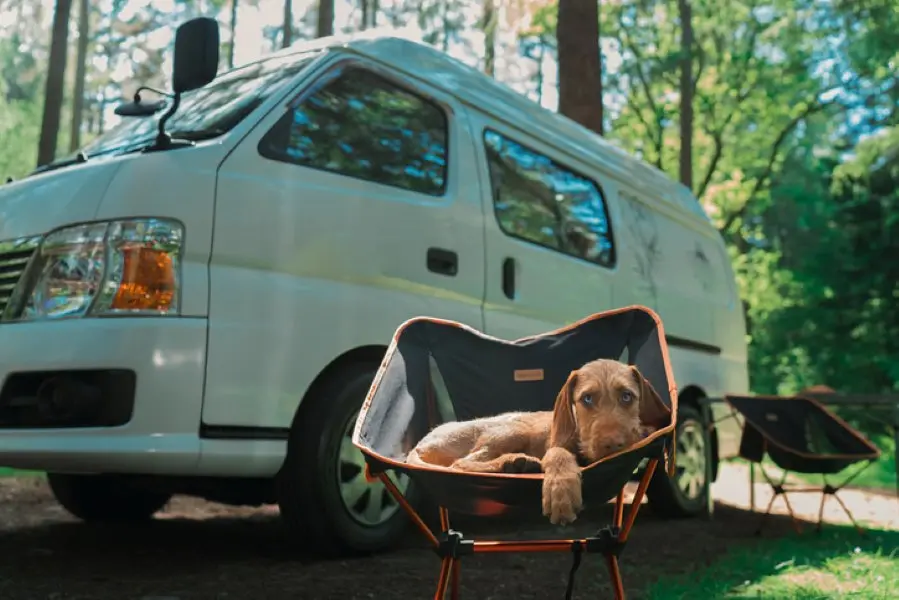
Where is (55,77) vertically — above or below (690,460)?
above

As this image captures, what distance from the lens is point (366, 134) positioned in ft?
12.3

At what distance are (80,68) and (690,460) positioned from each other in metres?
20.5

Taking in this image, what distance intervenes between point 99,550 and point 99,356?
1392 millimetres

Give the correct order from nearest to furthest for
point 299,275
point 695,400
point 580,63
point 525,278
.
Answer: point 299,275 < point 525,278 < point 695,400 < point 580,63

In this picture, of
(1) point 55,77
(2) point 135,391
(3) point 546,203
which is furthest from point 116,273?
(1) point 55,77

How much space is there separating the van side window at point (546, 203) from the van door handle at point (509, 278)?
0.16 m

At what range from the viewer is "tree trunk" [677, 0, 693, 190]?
1686cm

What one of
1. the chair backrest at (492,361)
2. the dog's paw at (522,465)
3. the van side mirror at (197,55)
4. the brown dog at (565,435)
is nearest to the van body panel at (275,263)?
the van side mirror at (197,55)

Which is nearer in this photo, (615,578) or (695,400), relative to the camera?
(615,578)

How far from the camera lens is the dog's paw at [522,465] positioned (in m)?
2.09

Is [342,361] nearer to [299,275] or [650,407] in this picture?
[299,275]

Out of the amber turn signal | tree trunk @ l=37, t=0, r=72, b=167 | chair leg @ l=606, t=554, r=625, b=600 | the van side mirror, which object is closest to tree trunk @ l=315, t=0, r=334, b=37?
tree trunk @ l=37, t=0, r=72, b=167

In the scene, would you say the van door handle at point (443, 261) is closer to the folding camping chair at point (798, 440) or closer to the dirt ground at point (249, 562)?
the dirt ground at point (249, 562)

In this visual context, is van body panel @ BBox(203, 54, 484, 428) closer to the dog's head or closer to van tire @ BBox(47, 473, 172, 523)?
the dog's head
